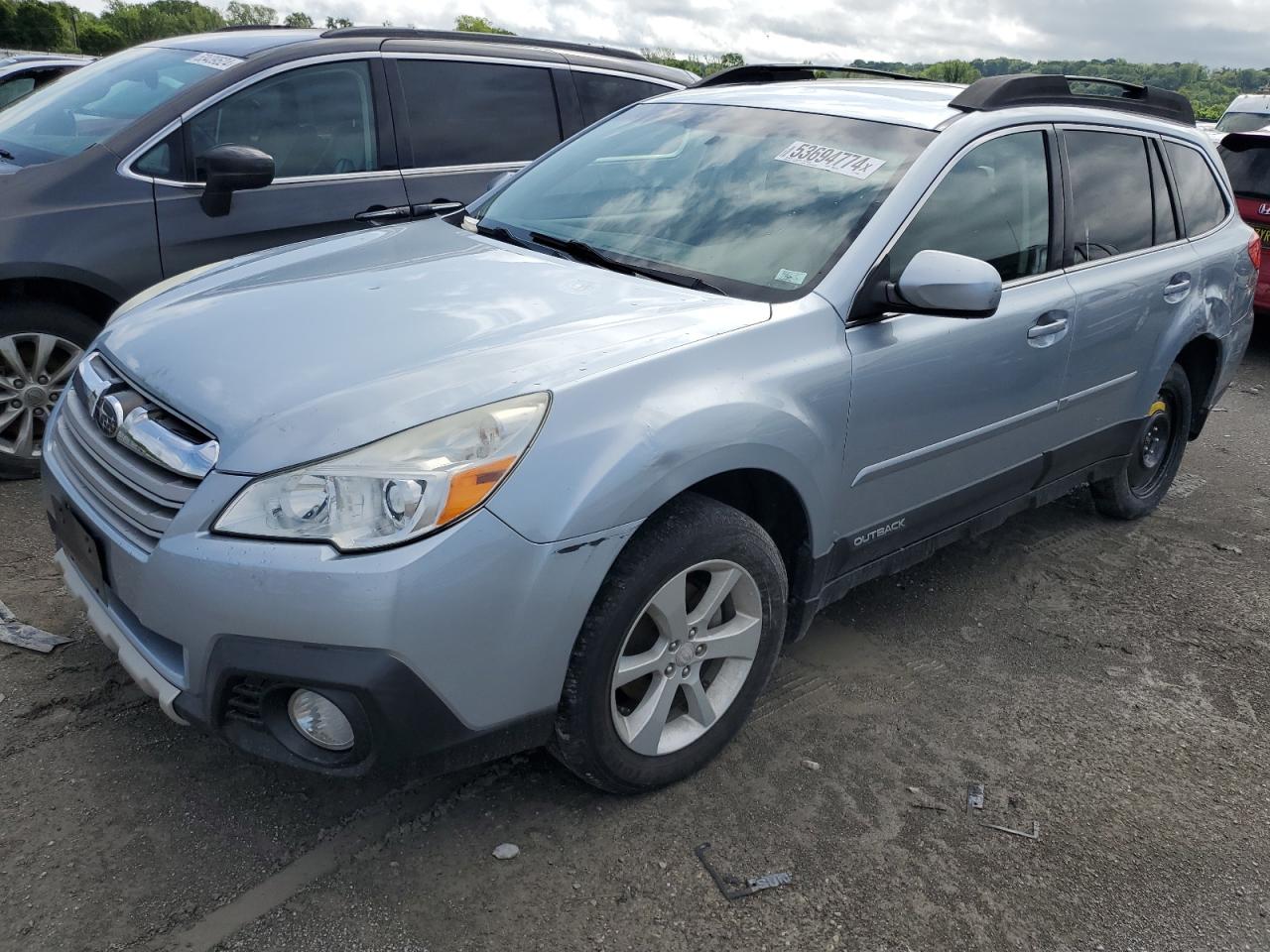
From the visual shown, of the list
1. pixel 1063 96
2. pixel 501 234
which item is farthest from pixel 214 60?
pixel 1063 96

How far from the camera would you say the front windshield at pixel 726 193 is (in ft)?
9.47

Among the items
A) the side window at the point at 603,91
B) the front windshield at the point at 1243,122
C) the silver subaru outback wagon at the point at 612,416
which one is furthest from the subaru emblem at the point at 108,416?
the front windshield at the point at 1243,122

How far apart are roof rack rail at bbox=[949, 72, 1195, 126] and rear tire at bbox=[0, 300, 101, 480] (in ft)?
10.9

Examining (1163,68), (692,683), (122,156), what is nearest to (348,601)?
(692,683)

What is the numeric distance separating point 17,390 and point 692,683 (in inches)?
120

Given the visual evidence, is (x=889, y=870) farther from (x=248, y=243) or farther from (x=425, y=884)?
(x=248, y=243)

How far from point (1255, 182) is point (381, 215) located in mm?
6616

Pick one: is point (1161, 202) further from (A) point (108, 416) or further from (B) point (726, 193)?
(A) point (108, 416)

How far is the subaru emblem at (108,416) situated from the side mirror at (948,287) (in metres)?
1.92

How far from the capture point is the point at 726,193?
312 centimetres

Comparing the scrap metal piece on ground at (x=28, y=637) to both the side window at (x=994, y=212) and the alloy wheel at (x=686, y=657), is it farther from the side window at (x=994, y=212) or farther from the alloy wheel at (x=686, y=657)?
the side window at (x=994, y=212)

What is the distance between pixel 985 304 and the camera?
2.73 meters

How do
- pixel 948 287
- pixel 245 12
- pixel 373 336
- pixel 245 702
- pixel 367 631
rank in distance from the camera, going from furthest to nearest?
1. pixel 245 12
2. pixel 948 287
3. pixel 373 336
4. pixel 245 702
5. pixel 367 631

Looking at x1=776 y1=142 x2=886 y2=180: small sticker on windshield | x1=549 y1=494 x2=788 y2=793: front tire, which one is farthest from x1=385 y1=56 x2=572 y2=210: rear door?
x1=549 y1=494 x2=788 y2=793: front tire
